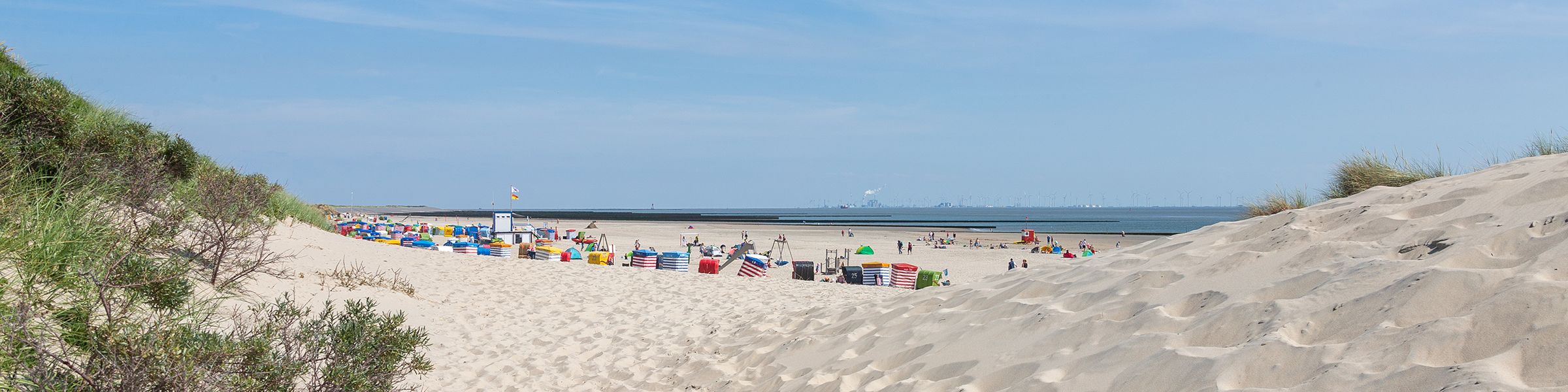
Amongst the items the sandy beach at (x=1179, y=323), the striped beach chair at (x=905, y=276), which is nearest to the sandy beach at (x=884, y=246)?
the striped beach chair at (x=905, y=276)

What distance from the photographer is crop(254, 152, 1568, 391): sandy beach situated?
2.98 metres

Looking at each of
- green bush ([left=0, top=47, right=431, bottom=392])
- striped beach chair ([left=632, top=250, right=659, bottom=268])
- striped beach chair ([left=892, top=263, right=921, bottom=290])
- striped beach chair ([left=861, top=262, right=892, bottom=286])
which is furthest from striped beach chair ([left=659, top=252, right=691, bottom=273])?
green bush ([left=0, top=47, right=431, bottom=392])

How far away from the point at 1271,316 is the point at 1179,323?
43cm

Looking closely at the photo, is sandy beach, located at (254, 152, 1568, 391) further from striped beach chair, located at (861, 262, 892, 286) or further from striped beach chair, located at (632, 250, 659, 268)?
striped beach chair, located at (861, 262, 892, 286)

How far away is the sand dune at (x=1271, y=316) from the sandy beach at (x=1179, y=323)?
12mm

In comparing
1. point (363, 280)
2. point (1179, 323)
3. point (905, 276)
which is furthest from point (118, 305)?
point (905, 276)

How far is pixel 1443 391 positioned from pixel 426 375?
611 centimetres

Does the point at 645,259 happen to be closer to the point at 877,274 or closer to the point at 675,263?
the point at 675,263

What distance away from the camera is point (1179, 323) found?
4.05 metres

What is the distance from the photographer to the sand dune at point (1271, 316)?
9.53 feet

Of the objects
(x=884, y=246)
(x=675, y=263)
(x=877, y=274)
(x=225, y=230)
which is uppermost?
(x=225, y=230)

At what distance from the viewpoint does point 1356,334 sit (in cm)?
324

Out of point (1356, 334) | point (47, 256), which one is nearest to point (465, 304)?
point (47, 256)

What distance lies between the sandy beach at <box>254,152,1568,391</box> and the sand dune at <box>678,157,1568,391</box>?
0.04 ft
